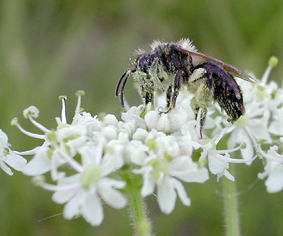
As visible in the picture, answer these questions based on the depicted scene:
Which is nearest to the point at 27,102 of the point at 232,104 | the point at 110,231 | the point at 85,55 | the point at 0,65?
the point at 0,65

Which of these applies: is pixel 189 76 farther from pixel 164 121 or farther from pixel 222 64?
pixel 164 121

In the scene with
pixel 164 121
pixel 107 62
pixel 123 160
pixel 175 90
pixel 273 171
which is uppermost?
pixel 107 62

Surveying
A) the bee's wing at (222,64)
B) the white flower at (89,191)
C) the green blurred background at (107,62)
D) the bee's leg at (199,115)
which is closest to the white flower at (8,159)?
the white flower at (89,191)

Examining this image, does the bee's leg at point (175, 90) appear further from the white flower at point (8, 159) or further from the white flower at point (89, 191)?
the white flower at point (8, 159)

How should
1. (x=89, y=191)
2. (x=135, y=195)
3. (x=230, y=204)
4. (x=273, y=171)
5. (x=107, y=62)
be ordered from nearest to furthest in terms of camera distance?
(x=89, y=191) → (x=135, y=195) → (x=273, y=171) → (x=230, y=204) → (x=107, y=62)

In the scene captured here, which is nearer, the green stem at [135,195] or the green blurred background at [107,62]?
the green stem at [135,195]

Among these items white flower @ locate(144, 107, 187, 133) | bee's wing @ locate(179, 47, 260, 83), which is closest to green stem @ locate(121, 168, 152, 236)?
white flower @ locate(144, 107, 187, 133)

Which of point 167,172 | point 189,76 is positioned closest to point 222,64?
point 189,76
